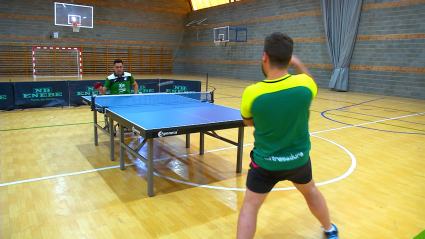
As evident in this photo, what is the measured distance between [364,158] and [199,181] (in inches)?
118

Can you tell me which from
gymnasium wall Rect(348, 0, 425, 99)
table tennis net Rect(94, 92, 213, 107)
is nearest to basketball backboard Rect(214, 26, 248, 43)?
gymnasium wall Rect(348, 0, 425, 99)

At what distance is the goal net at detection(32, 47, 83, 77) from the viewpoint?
19.7m

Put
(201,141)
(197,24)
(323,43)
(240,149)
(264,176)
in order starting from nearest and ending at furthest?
(264,176) → (240,149) → (201,141) → (323,43) → (197,24)

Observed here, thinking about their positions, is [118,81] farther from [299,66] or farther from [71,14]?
[71,14]

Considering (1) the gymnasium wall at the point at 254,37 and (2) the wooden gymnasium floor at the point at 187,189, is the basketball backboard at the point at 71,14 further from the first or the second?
(2) the wooden gymnasium floor at the point at 187,189

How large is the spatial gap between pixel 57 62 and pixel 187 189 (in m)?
19.4

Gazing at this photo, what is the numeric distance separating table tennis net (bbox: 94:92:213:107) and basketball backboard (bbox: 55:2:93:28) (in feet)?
42.1

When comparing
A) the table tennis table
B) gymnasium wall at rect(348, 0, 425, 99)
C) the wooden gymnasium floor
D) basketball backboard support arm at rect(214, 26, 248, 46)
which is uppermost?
basketball backboard support arm at rect(214, 26, 248, 46)

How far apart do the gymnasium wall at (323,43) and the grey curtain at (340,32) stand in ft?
1.05

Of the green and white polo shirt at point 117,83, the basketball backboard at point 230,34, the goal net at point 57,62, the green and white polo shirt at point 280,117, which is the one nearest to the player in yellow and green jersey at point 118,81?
the green and white polo shirt at point 117,83

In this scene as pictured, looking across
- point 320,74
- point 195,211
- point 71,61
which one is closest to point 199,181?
point 195,211

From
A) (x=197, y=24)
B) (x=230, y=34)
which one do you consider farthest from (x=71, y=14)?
(x=197, y=24)

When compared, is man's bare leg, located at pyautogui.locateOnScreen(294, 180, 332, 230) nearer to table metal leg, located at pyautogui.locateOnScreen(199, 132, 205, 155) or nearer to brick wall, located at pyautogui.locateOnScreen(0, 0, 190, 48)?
table metal leg, located at pyautogui.locateOnScreen(199, 132, 205, 155)

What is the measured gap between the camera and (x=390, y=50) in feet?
44.8
